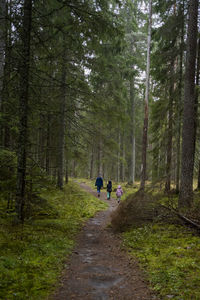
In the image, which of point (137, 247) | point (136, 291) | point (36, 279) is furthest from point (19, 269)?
point (137, 247)

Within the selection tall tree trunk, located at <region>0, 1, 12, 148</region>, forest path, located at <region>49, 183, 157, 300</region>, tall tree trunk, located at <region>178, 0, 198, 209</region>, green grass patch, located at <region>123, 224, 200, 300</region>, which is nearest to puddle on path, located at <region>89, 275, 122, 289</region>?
forest path, located at <region>49, 183, 157, 300</region>

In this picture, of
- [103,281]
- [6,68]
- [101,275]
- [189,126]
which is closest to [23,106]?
[6,68]

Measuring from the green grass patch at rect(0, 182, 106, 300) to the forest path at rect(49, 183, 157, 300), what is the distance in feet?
0.99

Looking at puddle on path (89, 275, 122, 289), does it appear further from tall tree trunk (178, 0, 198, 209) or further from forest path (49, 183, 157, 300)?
tall tree trunk (178, 0, 198, 209)

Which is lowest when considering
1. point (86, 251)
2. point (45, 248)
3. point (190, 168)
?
point (86, 251)

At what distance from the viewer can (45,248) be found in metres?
6.09

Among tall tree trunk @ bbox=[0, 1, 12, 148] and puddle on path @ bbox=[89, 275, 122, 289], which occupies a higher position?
tall tree trunk @ bbox=[0, 1, 12, 148]

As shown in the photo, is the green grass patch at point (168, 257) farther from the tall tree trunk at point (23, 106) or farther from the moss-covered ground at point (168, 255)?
the tall tree trunk at point (23, 106)

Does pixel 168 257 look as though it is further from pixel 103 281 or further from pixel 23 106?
pixel 23 106

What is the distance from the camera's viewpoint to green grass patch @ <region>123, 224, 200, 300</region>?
4230 millimetres

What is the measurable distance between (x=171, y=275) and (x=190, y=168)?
18.8 feet

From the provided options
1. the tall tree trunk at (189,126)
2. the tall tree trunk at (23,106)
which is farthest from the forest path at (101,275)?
the tall tree trunk at (189,126)

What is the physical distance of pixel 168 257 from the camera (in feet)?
18.7

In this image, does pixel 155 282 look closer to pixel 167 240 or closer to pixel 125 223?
pixel 167 240
